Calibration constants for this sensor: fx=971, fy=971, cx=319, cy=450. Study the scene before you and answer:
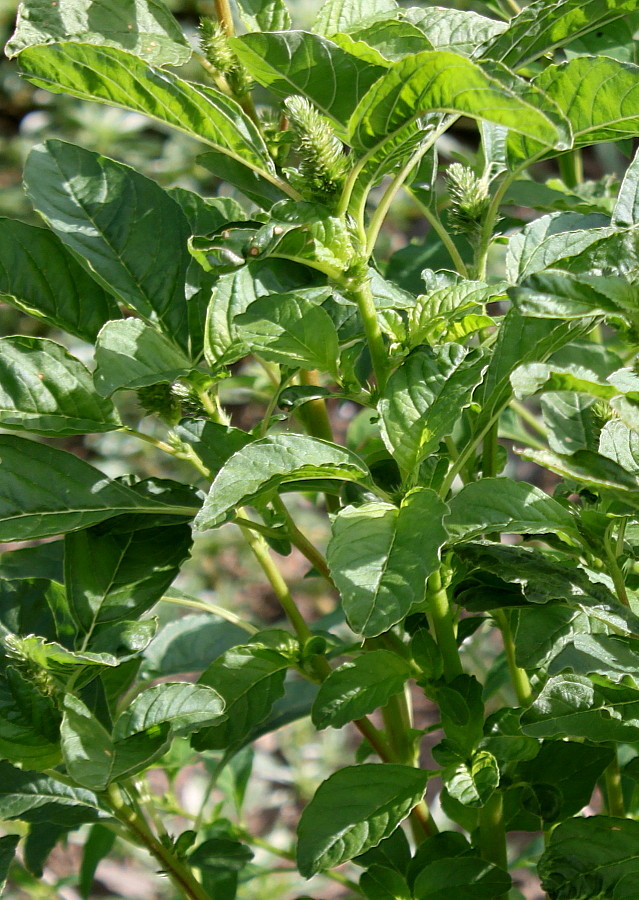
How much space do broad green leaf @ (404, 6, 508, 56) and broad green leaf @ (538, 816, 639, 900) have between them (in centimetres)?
48

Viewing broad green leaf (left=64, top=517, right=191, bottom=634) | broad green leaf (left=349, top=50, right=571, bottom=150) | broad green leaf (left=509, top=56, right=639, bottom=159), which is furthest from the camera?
broad green leaf (left=64, top=517, right=191, bottom=634)

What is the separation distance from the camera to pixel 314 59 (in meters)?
0.49

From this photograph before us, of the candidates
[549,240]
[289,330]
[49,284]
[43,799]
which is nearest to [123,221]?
[49,284]

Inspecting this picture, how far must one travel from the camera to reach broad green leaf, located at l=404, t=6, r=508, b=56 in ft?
1.97

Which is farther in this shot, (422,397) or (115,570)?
(115,570)

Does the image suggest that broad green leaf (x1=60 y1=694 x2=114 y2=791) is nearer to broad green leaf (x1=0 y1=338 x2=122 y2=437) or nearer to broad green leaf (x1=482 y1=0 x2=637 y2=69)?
broad green leaf (x1=0 y1=338 x2=122 y2=437)

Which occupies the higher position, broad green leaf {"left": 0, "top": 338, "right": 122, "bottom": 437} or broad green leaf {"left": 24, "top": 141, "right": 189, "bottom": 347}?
broad green leaf {"left": 24, "top": 141, "right": 189, "bottom": 347}

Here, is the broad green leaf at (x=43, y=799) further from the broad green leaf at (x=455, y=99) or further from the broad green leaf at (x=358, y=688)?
the broad green leaf at (x=455, y=99)

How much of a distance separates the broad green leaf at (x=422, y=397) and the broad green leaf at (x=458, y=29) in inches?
8.0

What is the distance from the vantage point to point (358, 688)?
58 cm

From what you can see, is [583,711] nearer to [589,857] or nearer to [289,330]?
[589,857]

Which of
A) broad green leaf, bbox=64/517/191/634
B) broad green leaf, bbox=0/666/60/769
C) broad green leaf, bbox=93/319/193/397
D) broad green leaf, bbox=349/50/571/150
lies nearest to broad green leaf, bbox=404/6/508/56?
broad green leaf, bbox=349/50/571/150

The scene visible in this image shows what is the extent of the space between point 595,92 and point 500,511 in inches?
9.6

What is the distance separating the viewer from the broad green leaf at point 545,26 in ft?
1.81
